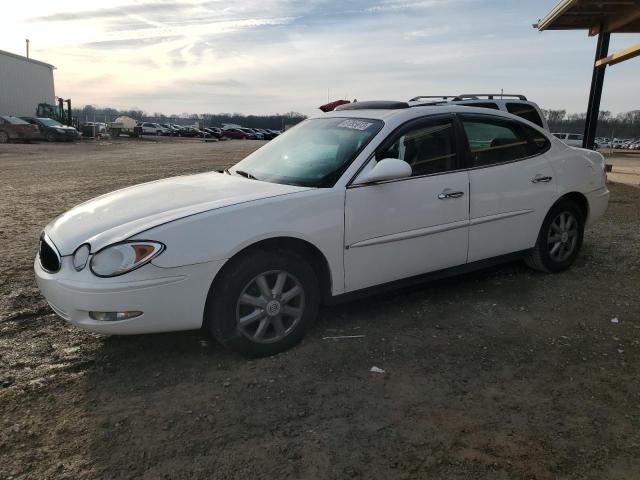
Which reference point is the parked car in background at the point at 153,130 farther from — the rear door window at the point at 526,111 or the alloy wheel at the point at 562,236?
the alloy wheel at the point at 562,236

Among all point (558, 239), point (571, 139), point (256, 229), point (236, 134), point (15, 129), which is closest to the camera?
point (256, 229)

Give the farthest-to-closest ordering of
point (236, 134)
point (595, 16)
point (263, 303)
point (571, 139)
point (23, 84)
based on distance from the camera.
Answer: point (236, 134) → point (23, 84) → point (571, 139) → point (595, 16) → point (263, 303)

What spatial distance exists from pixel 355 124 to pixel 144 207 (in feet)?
5.66

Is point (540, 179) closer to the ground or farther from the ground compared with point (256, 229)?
farther from the ground

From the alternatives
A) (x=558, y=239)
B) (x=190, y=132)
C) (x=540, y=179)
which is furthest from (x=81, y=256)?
(x=190, y=132)

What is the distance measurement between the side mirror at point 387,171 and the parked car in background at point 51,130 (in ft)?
106

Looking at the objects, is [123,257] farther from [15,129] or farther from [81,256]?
[15,129]

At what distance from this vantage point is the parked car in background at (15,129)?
29.3 metres

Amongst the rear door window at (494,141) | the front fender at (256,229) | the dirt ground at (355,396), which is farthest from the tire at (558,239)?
the front fender at (256,229)

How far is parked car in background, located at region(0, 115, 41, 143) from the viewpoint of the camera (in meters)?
29.3

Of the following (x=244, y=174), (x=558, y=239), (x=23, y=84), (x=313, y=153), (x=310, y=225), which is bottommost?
(x=558, y=239)

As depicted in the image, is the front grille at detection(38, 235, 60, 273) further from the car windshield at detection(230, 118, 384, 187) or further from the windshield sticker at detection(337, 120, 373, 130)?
the windshield sticker at detection(337, 120, 373, 130)

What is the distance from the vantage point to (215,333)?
3320 millimetres

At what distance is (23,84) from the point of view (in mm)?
44688
